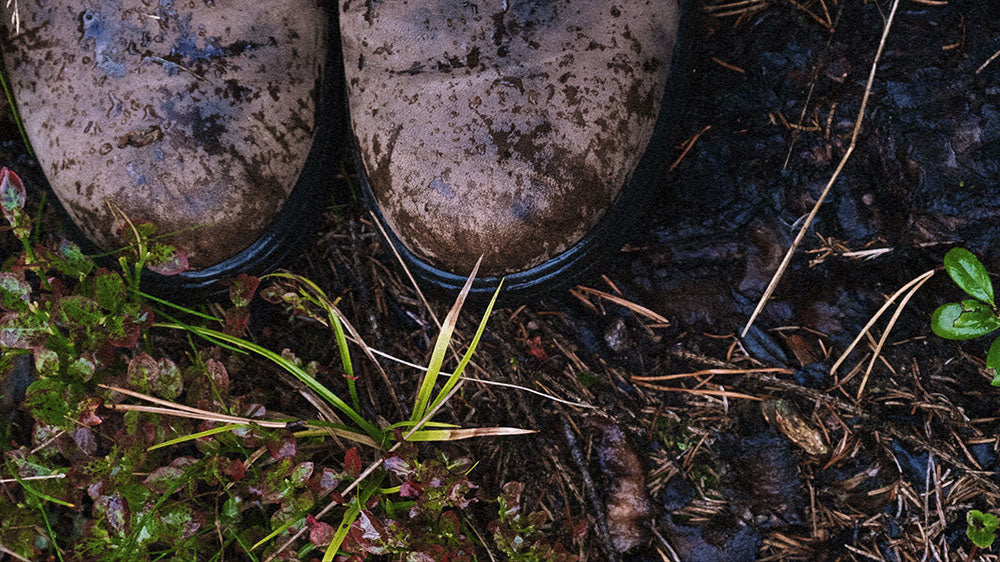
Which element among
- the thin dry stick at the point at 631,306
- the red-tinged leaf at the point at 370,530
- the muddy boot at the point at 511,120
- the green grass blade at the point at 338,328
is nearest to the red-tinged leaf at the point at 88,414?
the green grass blade at the point at 338,328

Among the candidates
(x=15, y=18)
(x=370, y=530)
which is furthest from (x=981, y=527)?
(x=15, y=18)

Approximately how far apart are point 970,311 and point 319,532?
3.74ft

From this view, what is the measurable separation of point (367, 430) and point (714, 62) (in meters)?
1.00

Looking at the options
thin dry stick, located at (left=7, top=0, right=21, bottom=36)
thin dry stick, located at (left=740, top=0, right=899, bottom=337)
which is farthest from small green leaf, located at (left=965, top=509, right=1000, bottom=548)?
thin dry stick, located at (left=7, top=0, right=21, bottom=36)

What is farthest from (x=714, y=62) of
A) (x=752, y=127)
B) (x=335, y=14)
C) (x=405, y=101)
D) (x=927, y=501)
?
(x=927, y=501)

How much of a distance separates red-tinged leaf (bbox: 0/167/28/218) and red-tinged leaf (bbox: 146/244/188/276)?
221 mm

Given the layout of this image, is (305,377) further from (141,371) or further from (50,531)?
(50,531)

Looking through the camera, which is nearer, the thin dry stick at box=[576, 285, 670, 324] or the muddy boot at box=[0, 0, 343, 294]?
the muddy boot at box=[0, 0, 343, 294]

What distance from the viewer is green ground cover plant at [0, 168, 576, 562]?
1.12 metres

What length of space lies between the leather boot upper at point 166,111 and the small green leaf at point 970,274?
118cm

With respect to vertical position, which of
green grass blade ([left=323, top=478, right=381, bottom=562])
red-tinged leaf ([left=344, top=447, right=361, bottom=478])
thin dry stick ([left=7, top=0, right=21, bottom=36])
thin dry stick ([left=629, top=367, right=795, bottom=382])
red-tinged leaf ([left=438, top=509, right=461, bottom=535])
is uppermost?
thin dry stick ([left=7, top=0, right=21, bottom=36])

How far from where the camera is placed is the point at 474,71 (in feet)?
3.78

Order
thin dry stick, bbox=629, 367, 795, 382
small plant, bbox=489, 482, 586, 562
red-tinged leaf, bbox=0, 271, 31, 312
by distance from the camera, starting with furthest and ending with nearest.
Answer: thin dry stick, bbox=629, 367, 795, 382, small plant, bbox=489, 482, 586, 562, red-tinged leaf, bbox=0, 271, 31, 312

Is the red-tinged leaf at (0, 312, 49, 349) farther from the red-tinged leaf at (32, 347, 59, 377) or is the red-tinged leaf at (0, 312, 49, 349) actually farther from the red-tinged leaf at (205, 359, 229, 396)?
the red-tinged leaf at (205, 359, 229, 396)
